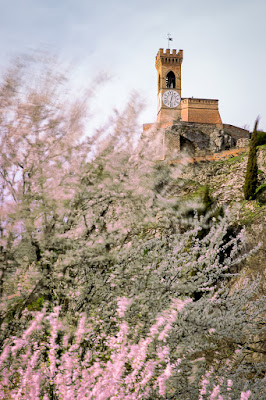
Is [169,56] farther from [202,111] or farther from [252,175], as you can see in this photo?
[252,175]

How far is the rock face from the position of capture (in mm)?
36375

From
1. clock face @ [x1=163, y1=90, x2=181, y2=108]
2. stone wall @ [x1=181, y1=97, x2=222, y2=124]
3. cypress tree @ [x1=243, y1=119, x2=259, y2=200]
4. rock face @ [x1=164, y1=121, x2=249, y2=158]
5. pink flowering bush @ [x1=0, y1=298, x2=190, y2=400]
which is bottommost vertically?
pink flowering bush @ [x1=0, y1=298, x2=190, y2=400]

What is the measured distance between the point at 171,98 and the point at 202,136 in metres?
8.43

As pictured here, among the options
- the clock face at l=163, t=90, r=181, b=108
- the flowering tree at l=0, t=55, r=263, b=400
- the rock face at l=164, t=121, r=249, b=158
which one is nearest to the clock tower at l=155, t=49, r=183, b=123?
the clock face at l=163, t=90, r=181, b=108

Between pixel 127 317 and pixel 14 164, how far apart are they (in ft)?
7.74

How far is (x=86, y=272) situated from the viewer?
4660 mm

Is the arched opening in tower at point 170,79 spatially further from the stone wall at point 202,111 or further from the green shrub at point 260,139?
the green shrub at point 260,139

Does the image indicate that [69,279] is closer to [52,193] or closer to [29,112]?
[52,193]

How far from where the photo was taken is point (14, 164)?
4.58 m

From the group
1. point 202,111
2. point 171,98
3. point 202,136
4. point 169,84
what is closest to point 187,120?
point 202,111

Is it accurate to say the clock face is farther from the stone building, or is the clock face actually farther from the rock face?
the rock face

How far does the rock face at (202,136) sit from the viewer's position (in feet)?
119

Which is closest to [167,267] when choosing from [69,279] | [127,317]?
[127,317]

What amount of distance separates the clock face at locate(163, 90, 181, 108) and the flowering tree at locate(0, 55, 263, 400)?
132 ft
